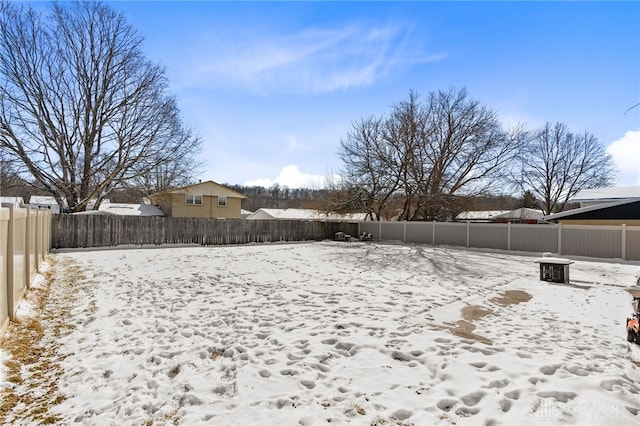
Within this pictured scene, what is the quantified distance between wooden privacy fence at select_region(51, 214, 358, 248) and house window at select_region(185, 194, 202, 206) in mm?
12031

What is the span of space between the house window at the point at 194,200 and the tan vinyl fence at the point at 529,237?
51.9 ft

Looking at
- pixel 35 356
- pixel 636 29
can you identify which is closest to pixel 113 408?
pixel 35 356

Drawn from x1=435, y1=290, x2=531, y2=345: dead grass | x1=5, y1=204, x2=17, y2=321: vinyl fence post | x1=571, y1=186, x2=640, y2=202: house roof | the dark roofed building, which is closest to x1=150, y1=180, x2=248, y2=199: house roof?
the dark roofed building

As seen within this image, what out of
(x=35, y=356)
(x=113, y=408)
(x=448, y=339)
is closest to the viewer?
(x=113, y=408)

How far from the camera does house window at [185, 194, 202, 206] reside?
28359 millimetres

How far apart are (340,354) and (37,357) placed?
10.7 ft

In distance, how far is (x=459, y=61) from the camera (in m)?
12.1

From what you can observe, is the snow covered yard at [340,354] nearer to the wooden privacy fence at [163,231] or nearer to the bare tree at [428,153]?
the wooden privacy fence at [163,231]

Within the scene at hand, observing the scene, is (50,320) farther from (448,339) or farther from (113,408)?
(448,339)

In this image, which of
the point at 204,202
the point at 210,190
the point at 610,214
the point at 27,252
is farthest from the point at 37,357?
the point at 210,190

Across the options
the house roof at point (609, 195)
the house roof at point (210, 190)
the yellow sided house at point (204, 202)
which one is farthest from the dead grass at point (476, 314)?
the house roof at point (210, 190)

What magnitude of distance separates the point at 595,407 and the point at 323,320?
119 inches

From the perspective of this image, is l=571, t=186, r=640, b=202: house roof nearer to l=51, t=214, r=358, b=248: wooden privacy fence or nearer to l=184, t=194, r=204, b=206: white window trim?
l=51, t=214, r=358, b=248: wooden privacy fence

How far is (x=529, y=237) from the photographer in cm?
1518
